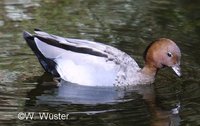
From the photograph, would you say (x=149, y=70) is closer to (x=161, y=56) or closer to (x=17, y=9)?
(x=161, y=56)

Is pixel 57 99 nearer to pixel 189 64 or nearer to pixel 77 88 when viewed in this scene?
pixel 77 88

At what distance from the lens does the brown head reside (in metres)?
8.88

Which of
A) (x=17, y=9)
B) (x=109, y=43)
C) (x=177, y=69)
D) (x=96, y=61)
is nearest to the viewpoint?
(x=96, y=61)

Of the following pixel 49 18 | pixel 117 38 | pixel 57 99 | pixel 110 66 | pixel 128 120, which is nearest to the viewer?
pixel 128 120

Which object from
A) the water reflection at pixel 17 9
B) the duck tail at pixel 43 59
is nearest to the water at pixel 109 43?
the water reflection at pixel 17 9

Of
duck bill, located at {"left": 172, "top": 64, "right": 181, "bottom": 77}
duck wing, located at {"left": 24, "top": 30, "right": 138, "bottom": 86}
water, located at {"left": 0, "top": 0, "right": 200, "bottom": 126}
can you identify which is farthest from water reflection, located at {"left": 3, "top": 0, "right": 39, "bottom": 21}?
duck bill, located at {"left": 172, "top": 64, "right": 181, "bottom": 77}

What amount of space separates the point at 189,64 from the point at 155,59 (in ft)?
2.16

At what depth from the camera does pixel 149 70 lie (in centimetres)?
907

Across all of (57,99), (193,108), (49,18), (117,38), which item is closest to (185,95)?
(193,108)

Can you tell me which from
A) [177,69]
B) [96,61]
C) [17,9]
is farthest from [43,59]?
[17,9]

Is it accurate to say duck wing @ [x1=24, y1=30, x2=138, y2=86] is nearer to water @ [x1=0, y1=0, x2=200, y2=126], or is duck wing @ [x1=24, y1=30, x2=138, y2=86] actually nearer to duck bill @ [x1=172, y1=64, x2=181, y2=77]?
water @ [x1=0, y1=0, x2=200, y2=126]

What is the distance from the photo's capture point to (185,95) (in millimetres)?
8422

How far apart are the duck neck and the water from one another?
0.44 feet

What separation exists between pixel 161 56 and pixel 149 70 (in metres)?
0.25
